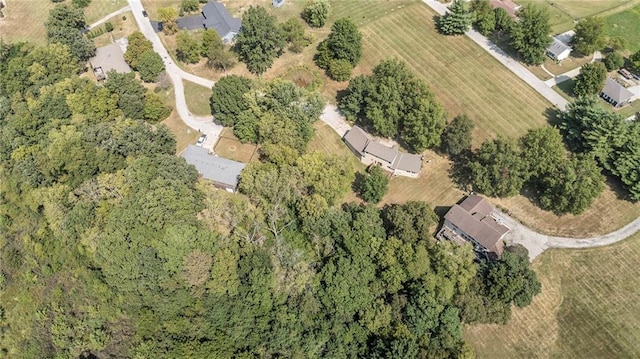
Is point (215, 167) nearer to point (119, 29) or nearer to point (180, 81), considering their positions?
point (180, 81)

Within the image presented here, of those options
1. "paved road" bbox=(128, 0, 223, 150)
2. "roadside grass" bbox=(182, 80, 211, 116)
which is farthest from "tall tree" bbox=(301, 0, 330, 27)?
"roadside grass" bbox=(182, 80, 211, 116)

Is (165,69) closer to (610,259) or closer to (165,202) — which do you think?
(165,202)

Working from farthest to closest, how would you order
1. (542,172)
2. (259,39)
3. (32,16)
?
(32,16)
(259,39)
(542,172)

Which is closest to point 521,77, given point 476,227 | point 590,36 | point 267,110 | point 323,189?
point 590,36

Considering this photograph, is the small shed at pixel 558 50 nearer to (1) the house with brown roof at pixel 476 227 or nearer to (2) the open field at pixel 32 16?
(1) the house with brown roof at pixel 476 227

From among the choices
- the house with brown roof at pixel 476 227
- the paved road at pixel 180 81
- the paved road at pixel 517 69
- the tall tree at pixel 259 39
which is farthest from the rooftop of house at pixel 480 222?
the tall tree at pixel 259 39

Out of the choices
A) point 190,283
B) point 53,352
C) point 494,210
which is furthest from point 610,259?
point 53,352

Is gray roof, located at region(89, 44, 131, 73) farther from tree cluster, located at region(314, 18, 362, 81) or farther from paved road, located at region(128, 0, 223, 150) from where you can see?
tree cluster, located at region(314, 18, 362, 81)
